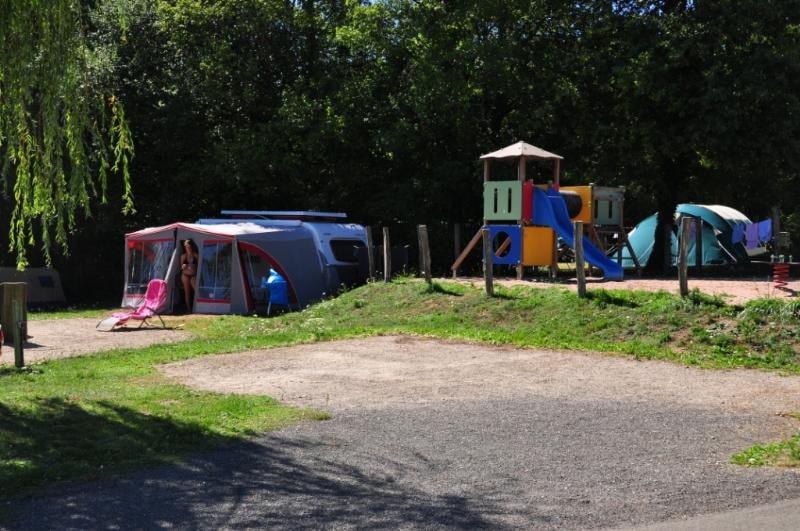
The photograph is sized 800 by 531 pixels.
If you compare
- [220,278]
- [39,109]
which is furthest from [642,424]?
[220,278]

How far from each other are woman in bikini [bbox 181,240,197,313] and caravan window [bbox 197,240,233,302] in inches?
10.1

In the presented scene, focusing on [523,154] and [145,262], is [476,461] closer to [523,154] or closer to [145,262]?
[523,154]

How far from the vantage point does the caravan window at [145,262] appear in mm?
22172

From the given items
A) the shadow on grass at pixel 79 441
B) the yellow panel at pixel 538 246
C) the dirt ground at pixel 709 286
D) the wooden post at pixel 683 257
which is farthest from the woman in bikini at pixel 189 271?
the shadow on grass at pixel 79 441

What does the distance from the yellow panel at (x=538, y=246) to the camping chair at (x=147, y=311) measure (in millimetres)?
7523

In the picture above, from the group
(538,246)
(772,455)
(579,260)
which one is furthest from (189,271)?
(772,455)

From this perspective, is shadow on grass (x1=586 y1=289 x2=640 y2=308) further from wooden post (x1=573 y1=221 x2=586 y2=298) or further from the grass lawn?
wooden post (x1=573 y1=221 x2=586 y2=298)

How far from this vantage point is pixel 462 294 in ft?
57.0

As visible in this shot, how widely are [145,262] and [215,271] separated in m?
2.49

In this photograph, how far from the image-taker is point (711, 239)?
26672mm

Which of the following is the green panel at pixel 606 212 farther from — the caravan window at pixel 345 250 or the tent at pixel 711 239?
the caravan window at pixel 345 250

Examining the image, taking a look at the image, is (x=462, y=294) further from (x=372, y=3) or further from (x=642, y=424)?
(x=372, y=3)

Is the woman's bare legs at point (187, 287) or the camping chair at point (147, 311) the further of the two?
the woman's bare legs at point (187, 287)

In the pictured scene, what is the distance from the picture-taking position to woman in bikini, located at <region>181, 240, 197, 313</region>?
70.5 ft
